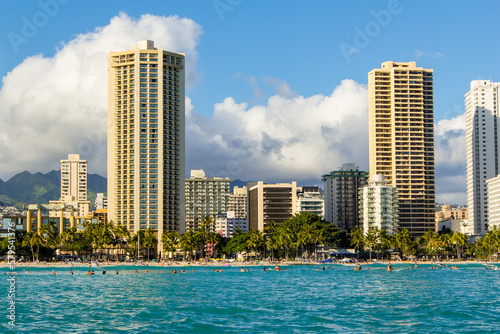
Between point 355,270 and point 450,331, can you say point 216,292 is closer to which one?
point 450,331

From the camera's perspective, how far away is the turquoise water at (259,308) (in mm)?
61031

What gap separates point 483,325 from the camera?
205 ft

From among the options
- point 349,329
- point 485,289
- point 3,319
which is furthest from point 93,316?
point 485,289

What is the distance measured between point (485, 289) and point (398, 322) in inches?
Answer: 1747

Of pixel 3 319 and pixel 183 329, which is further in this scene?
pixel 3 319

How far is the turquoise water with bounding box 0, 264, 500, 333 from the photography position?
61031 mm

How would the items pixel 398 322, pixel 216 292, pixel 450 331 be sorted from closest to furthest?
pixel 450 331
pixel 398 322
pixel 216 292

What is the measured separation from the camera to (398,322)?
6344 cm

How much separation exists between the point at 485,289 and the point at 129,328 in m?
62.8

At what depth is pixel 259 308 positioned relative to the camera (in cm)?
7494

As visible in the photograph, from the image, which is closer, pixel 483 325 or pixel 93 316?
pixel 483 325

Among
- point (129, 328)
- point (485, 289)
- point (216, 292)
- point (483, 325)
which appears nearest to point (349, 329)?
point (483, 325)

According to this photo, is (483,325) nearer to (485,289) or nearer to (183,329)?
(183,329)

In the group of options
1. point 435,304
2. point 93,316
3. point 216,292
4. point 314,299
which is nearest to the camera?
point 93,316
